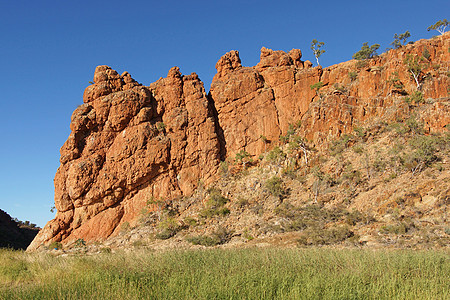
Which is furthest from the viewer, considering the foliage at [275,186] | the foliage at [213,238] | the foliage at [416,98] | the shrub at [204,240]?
the foliage at [416,98]

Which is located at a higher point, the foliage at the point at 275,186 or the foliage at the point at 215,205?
the foliage at the point at 275,186

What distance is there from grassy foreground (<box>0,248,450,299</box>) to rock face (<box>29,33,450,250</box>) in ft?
92.7

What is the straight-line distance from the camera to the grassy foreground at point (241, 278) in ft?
25.4

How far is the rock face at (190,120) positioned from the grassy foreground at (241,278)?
28268 mm

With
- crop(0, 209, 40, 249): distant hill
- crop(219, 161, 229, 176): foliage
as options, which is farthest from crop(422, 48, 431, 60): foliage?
crop(0, 209, 40, 249): distant hill

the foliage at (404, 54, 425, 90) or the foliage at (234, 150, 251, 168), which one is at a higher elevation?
the foliage at (404, 54, 425, 90)

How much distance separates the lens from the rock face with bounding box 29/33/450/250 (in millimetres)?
40125

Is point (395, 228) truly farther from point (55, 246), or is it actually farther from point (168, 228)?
point (55, 246)

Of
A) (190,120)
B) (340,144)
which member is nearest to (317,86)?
(340,144)

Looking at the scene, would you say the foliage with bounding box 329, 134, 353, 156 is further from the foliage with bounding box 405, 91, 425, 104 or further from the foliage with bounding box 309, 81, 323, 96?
the foliage with bounding box 309, 81, 323, 96

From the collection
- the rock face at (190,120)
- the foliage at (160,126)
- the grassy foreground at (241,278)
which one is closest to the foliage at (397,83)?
the rock face at (190,120)

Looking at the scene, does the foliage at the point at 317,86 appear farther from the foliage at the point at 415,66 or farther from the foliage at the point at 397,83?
the foliage at the point at 415,66

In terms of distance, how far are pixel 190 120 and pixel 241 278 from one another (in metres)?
38.2

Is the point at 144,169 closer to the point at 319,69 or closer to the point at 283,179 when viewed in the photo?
the point at 283,179
